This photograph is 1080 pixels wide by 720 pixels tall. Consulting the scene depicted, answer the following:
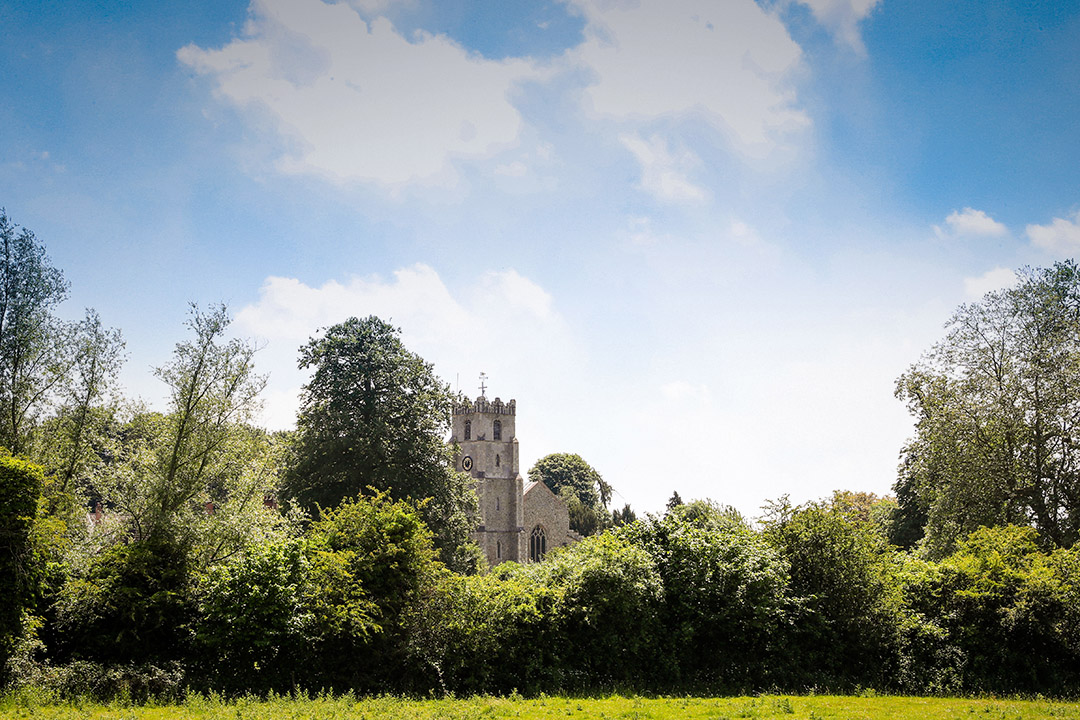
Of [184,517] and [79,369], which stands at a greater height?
[79,369]

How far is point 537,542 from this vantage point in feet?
190

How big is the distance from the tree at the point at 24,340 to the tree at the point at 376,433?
32.1ft

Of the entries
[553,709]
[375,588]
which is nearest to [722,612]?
[553,709]

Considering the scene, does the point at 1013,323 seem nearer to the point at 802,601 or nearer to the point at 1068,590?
the point at 1068,590

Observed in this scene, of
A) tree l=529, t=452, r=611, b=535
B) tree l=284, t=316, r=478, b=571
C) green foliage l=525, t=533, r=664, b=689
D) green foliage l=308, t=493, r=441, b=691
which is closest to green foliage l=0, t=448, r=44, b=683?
green foliage l=308, t=493, r=441, b=691

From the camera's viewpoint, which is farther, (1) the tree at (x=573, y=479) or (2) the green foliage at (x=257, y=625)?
(1) the tree at (x=573, y=479)

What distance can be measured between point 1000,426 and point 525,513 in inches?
1620

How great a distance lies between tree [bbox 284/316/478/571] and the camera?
26.1m

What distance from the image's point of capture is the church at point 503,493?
56062mm

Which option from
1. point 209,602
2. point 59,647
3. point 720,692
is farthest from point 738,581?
point 59,647

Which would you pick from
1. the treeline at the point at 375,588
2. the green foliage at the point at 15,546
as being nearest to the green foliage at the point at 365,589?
the treeline at the point at 375,588

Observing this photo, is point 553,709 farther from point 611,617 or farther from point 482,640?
point 611,617

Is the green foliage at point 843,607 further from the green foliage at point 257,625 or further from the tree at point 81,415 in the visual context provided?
the tree at point 81,415

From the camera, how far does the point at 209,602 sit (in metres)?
13.3
